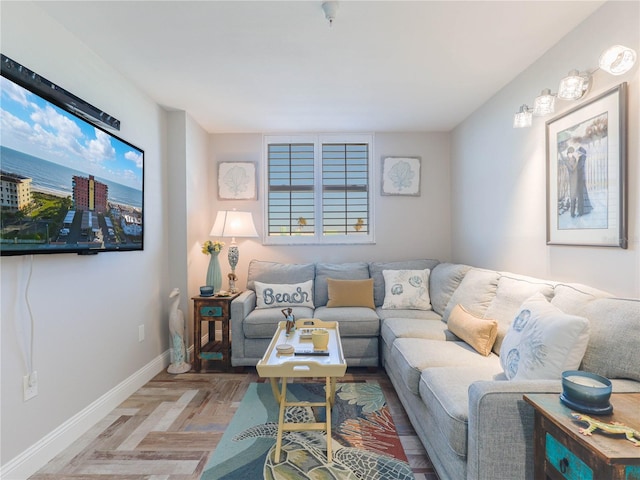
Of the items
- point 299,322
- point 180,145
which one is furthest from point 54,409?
point 180,145

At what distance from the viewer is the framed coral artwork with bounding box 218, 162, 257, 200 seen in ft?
13.0

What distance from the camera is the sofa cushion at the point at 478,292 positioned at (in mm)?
2379

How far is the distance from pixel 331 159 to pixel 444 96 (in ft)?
4.81

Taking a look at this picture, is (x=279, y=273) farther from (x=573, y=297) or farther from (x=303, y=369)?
(x=573, y=297)

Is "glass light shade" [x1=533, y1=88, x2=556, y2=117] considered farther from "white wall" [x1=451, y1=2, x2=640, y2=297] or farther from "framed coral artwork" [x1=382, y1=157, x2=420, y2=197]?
"framed coral artwork" [x1=382, y1=157, x2=420, y2=197]

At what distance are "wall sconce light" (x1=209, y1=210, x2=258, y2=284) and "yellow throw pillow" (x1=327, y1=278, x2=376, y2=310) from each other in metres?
1.06

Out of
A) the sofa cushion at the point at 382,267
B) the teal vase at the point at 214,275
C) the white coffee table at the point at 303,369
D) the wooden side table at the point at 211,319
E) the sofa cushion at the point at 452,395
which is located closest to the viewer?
the sofa cushion at the point at 452,395

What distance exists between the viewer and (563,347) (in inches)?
55.9

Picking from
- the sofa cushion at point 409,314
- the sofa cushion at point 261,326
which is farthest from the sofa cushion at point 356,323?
the sofa cushion at point 261,326

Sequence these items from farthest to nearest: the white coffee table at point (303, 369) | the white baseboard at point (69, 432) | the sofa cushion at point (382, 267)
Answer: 1. the sofa cushion at point (382, 267)
2. the white coffee table at point (303, 369)
3. the white baseboard at point (69, 432)

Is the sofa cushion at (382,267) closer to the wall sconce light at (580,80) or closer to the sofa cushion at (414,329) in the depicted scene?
the sofa cushion at (414,329)

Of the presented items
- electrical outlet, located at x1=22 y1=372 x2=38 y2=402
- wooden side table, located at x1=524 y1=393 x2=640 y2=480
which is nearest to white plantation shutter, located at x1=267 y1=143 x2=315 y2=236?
electrical outlet, located at x1=22 y1=372 x2=38 y2=402

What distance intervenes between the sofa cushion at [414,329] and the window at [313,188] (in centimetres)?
136

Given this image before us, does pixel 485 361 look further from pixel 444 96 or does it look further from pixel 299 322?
pixel 444 96
